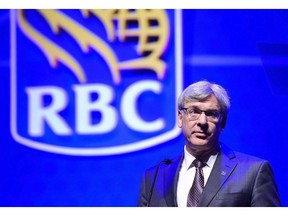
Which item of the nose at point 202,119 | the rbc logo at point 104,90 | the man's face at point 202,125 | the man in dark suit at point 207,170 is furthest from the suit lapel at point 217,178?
the rbc logo at point 104,90

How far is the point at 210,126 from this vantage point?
11.5ft

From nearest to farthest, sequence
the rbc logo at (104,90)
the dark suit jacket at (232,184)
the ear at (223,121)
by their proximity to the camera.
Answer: the dark suit jacket at (232,184)
the ear at (223,121)
the rbc logo at (104,90)

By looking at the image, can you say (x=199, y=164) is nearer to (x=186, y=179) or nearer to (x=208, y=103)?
(x=186, y=179)

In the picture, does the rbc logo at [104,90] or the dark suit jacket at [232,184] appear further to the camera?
the rbc logo at [104,90]

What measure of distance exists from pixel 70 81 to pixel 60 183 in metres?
0.54

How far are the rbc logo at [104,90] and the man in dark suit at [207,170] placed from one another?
160 mm

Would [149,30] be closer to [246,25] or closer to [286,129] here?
[246,25]

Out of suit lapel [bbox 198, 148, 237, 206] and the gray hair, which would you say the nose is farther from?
suit lapel [bbox 198, 148, 237, 206]

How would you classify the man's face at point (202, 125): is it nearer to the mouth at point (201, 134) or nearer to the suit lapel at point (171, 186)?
the mouth at point (201, 134)

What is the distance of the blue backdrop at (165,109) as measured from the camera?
364 cm

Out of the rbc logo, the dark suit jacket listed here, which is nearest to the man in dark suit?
the dark suit jacket

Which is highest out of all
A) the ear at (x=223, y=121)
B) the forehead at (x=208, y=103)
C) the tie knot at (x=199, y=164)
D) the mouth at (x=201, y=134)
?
the forehead at (x=208, y=103)
